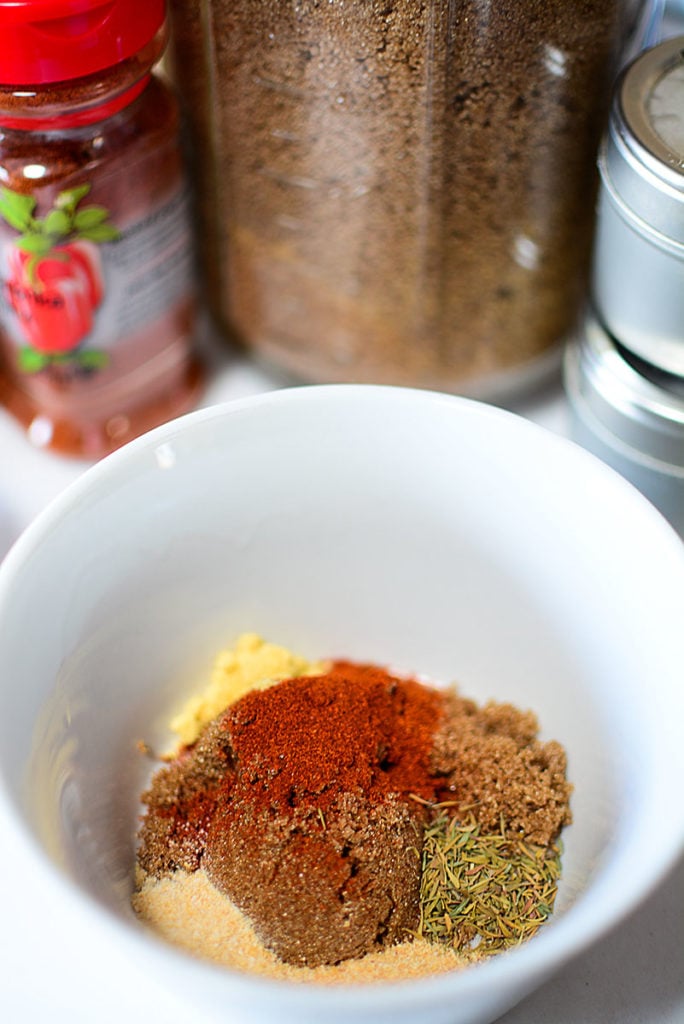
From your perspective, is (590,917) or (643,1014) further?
(643,1014)

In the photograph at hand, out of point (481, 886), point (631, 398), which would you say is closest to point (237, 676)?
point (481, 886)

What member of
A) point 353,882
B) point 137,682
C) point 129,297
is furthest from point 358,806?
point 129,297

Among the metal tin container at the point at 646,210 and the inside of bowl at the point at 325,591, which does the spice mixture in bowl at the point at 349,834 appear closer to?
the inside of bowl at the point at 325,591

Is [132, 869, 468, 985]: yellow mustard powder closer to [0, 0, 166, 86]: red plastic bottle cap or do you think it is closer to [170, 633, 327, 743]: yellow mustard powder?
[170, 633, 327, 743]: yellow mustard powder

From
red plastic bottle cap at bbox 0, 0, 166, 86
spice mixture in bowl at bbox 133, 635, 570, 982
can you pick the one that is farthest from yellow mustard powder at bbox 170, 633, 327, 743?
red plastic bottle cap at bbox 0, 0, 166, 86

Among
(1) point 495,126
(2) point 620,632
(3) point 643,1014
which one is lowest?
(3) point 643,1014

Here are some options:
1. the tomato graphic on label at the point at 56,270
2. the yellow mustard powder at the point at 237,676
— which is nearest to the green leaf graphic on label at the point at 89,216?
the tomato graphic on label at the point at 56,270

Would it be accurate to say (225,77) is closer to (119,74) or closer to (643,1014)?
(119,74)

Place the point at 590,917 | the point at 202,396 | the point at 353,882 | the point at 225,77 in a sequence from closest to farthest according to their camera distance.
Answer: the point at 590,917 → the point at 353,882 → the point at 225,77 → the point at 202,396
